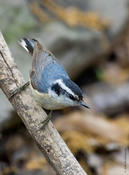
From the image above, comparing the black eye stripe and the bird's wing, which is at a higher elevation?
the bird's wing

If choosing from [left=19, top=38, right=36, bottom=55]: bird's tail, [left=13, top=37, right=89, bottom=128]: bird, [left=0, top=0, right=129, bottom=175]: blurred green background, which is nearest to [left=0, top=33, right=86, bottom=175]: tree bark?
[left=13, top=37, right=89, bottom=128]: bird

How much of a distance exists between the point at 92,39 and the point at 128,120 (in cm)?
155

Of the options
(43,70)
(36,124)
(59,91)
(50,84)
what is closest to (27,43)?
(43,70)

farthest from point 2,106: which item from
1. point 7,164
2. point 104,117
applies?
point 104,117

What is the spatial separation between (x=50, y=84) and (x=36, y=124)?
1.49ft

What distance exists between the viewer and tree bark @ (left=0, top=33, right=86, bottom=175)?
3.40 m

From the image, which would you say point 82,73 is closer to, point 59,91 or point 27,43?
point 27,43

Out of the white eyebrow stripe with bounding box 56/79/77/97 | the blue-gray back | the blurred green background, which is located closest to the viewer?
the white eyebrow stripe with bounding box 56/79/77/97

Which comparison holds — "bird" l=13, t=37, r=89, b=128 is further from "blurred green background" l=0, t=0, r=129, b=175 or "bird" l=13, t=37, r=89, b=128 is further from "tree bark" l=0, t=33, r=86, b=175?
"blurred green background" l=0, t=0, r=129, b=175

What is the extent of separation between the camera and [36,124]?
3.50 metres

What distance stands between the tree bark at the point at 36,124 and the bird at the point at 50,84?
86 mm

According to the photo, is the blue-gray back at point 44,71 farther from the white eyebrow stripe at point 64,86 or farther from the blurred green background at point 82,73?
the blurred green background at point 82,73

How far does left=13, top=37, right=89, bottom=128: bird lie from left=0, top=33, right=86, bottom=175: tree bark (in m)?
0.09

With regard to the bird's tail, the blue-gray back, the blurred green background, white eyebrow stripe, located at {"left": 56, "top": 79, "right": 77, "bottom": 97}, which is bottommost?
the blurred green background
